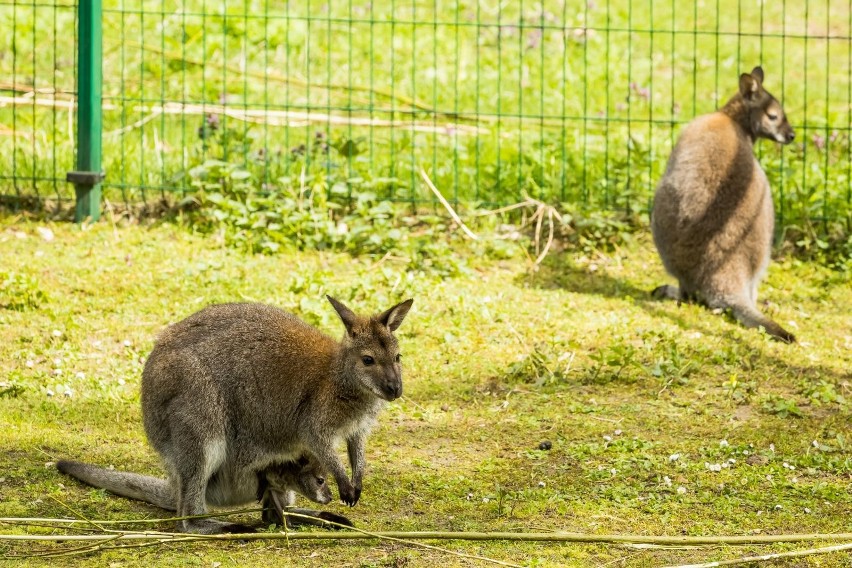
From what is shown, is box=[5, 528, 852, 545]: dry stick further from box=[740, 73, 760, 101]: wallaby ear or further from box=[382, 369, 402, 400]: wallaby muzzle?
box=[740, 73, 760, 101]: wallaby ear

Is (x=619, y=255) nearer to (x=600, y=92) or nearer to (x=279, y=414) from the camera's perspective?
(x=600, y=92)

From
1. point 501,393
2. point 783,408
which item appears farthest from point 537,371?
point 783,408

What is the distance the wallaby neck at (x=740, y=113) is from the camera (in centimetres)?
800

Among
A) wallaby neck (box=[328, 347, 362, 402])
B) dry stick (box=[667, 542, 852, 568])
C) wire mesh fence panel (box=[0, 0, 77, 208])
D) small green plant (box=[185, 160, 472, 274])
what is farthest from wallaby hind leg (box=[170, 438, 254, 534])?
wire mesh fence panel (box=[0, 0, 77, 208])

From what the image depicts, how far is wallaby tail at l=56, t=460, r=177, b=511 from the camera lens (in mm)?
4500

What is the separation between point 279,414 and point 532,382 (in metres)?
1.91

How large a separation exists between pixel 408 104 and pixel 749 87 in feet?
8.21

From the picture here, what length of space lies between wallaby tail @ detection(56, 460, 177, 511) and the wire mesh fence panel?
362 cm

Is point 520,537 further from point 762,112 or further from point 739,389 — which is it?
Answer: point 762,112

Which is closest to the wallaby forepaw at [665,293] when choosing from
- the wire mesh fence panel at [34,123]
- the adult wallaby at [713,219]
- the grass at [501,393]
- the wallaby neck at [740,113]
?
the adult wallaby at [713,219]

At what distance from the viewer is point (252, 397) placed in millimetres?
4387

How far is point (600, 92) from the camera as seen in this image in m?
10.8

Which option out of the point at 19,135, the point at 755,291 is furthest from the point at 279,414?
the point at 19,135

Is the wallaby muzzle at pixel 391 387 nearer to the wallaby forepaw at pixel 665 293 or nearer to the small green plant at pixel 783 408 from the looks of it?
the small green plant at pixel 783 408
